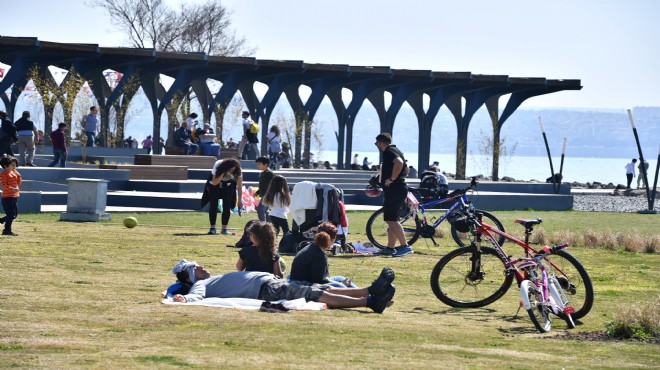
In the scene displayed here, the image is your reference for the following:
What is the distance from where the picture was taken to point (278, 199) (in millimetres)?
18109

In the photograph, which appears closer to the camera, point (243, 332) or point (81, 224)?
point (243, 332)

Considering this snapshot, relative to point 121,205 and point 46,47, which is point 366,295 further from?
point 46,47

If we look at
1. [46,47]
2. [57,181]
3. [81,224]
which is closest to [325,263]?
[81,224]

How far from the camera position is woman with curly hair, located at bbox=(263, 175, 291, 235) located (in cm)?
1803

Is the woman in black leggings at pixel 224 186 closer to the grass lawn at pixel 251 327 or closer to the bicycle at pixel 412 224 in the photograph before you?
the bicycle at pixel 412 224

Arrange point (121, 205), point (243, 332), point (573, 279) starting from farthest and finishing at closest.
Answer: point (121, 205)
point (573, 279)
point (243, 332)

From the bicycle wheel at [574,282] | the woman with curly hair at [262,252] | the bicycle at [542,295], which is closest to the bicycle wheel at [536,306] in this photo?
the bicycle at [542,295]

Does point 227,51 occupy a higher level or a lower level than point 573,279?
higher

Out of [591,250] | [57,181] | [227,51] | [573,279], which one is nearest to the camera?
[573,279]

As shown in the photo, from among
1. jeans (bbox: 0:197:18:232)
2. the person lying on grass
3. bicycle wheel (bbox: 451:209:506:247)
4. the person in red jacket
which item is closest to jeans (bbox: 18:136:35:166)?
the person in red jacket

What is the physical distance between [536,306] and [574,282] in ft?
2.14

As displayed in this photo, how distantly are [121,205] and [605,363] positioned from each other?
20.7 m

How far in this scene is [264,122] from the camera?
50.2m

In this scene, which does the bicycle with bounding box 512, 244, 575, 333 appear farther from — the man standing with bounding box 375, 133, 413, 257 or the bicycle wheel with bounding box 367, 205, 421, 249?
the bicycle wheel with bounding box 367, 205, 421, 249
